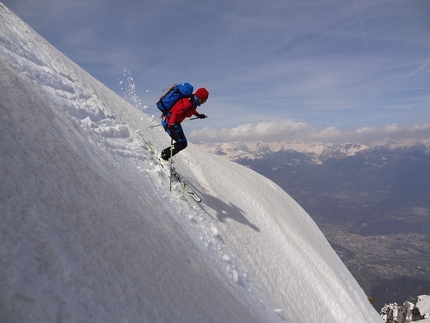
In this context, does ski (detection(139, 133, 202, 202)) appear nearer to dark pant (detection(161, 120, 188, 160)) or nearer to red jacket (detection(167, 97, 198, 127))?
dark pant (detection(161, 120, 188, 160))

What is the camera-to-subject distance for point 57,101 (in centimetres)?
739

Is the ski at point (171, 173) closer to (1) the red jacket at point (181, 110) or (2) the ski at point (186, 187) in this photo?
(2) the ski at point (186, 187)

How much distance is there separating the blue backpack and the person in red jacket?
0.24 m

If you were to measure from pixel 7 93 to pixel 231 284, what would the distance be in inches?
300

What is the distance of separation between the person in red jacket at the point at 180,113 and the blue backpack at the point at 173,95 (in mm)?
243

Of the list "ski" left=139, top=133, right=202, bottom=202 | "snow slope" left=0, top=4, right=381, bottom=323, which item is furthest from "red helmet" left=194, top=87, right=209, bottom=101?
"snow slope" left=0, top=4, right=381, bottom=323

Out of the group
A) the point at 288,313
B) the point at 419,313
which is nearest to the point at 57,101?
the point at 288,313

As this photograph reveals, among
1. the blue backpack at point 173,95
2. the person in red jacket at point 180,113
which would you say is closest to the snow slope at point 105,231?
the person in red jacket at point 180,113

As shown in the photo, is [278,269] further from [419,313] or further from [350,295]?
[419,313]

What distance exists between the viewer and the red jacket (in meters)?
10.2

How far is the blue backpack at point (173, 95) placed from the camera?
34.3 feet

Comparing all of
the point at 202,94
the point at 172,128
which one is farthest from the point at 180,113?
the point at 202,94

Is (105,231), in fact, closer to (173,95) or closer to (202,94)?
(202,94)

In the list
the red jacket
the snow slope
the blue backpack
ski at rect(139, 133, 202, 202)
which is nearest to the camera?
the snow slope
